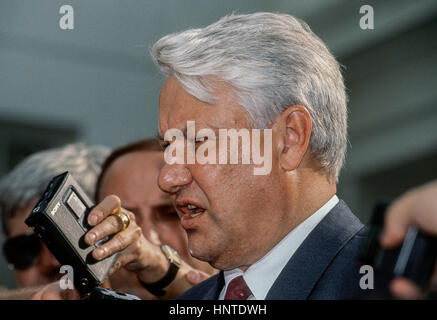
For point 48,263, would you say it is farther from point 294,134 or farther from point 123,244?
point 294,134

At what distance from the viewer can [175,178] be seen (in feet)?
6.11

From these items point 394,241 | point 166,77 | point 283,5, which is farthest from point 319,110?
point 283,5

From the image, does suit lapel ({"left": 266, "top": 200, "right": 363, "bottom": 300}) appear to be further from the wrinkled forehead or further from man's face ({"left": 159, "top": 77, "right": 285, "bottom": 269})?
the wrinkled forehead

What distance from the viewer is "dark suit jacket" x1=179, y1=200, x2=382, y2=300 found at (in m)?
1.67

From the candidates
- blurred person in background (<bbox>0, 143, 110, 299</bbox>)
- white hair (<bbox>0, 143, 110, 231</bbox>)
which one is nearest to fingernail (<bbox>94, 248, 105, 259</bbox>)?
blurred person in background (<bbox>0, 143, 110, 299</bbox>)

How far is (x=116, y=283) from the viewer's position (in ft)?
8.79

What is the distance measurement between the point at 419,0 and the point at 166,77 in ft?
14.5

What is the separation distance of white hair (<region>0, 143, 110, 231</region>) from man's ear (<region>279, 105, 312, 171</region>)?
4.59 feet

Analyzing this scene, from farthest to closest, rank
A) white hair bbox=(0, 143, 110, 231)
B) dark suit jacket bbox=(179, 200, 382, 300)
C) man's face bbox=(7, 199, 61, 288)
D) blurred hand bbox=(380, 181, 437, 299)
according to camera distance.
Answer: white hair bbox=(0, 143, 110, 231)
man's face bbox=(7, 199, 61, 288)
dark suit jacket bbox=(179, 200, 382, 300)
blurred hand bbox=(380, 181, 437, 299)

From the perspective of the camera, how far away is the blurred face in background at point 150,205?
2.73 meters

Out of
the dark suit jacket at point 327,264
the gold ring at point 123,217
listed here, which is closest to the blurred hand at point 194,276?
the gold ring at point 123,217

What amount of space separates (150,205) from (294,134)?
994 mm
